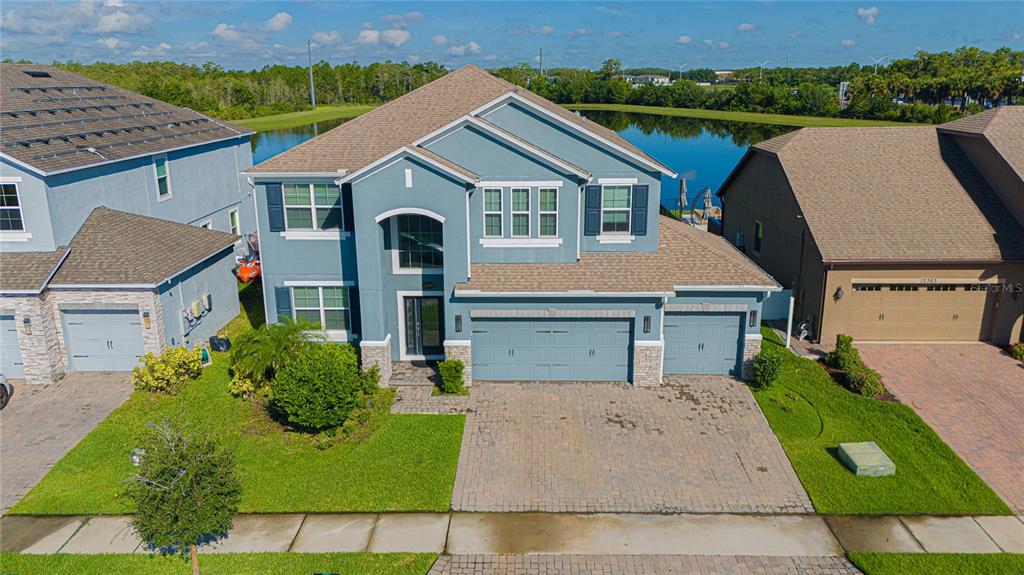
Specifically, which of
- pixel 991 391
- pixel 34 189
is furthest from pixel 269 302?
pixel 991 391

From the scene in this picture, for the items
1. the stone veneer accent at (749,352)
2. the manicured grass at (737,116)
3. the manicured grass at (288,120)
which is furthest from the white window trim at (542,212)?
the manicured grass at (737,116)

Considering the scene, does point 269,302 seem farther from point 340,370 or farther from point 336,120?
point 336,120

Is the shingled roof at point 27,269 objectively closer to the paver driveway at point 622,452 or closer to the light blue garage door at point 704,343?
the paver driveway at point 622,452

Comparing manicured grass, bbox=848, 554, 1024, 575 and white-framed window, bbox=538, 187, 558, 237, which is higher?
white-framed window, bbox=538, 187, 558, 237

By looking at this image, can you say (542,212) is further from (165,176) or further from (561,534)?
(165,176)

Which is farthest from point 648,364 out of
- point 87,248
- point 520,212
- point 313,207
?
point 87,248

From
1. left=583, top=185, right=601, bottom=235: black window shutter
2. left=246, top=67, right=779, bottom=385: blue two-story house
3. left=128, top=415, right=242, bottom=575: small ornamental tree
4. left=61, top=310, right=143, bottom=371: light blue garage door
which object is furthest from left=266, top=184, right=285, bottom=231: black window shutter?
left=128, top=415, right=242, bottom=575: small ornamental tree

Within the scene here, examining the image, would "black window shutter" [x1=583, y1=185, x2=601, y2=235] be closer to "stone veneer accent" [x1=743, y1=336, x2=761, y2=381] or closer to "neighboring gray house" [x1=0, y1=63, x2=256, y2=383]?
"stone veneer accent" [x1=743, y1=336, x2=761, y2=381]
